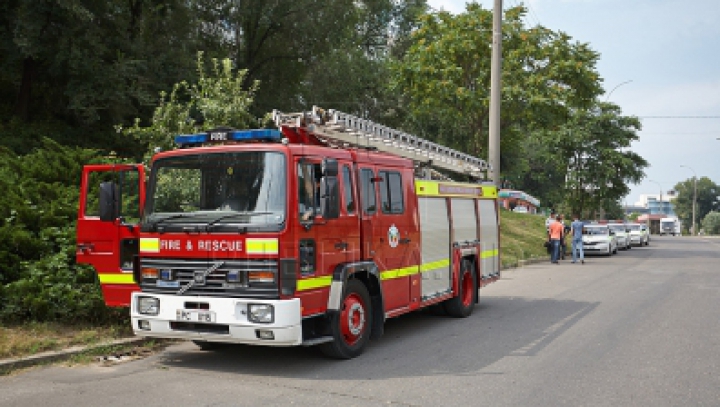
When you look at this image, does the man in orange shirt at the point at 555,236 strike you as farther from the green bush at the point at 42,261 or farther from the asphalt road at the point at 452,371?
the green bush at the point at 42,261

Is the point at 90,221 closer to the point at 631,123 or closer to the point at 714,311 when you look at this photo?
the point at 714,311

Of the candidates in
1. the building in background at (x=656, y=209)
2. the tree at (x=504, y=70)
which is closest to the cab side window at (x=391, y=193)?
the tree at (x=504, y=70)

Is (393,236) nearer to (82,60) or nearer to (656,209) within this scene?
(82,60)

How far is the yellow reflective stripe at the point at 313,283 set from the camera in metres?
6.72

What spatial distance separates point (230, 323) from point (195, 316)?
0.42 meters

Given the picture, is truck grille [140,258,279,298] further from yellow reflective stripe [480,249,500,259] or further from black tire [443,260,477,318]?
yellow reflective stripe [480,249,500,259]

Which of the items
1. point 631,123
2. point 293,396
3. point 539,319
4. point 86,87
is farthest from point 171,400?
point 631,123

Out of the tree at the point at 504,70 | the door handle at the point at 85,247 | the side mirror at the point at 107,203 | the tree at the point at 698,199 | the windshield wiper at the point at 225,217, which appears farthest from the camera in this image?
the tree at the point at 698,199

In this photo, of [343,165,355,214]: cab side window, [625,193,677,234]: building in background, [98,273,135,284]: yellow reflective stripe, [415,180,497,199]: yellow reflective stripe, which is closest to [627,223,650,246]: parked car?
[415,180,497,199]: yellow reflective stripe

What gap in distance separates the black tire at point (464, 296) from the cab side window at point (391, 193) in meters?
2.48

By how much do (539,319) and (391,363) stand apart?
4.13 m

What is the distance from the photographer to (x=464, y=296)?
1109 centimetres

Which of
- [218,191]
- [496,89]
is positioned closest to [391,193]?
[218,191]

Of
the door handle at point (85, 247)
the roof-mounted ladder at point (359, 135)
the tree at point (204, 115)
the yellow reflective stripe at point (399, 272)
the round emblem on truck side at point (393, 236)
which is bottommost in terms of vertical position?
the yellow reflective stripe at point (399, 272)
